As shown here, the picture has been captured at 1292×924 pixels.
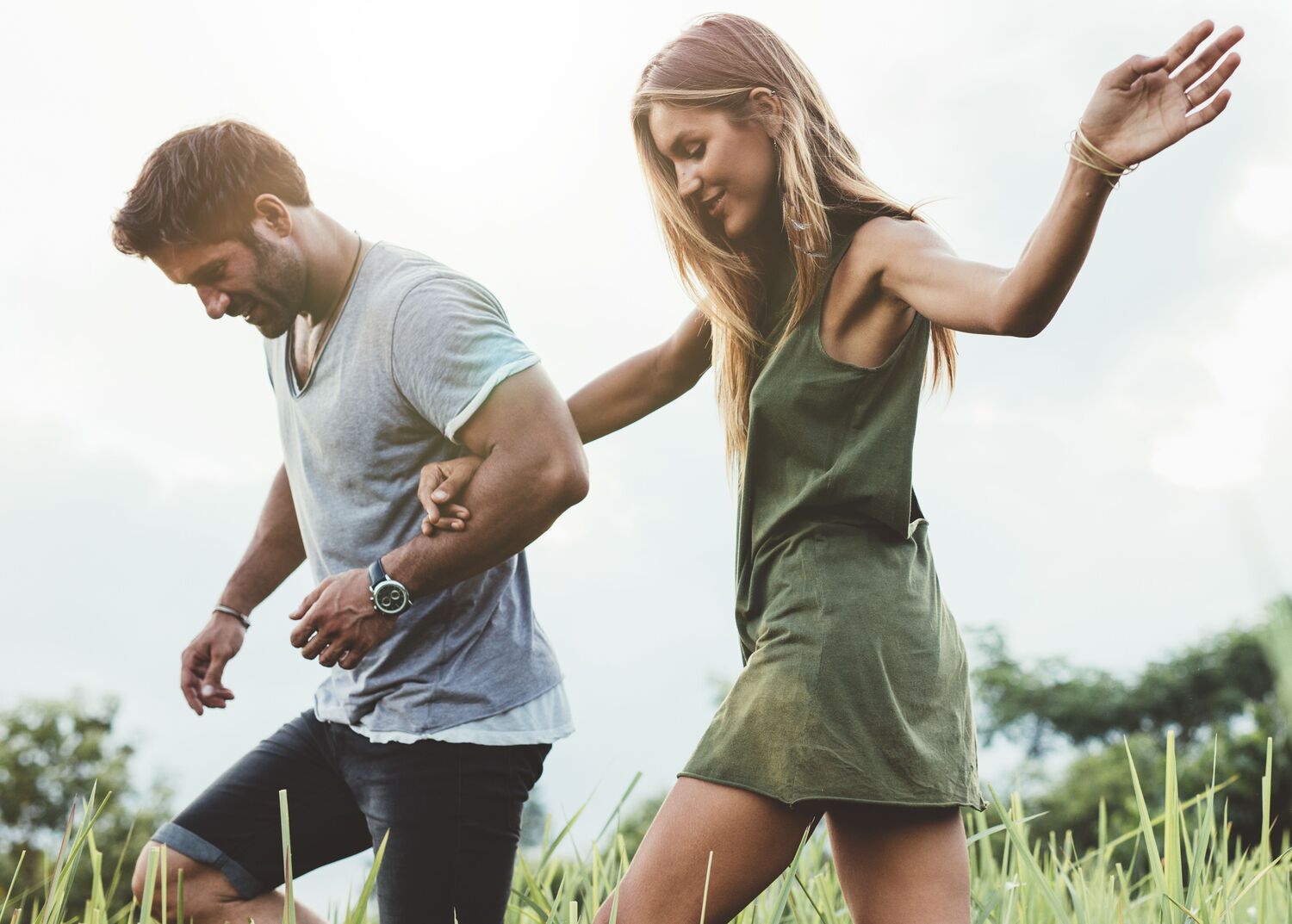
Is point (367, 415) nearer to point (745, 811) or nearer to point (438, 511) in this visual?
point (438, 511)

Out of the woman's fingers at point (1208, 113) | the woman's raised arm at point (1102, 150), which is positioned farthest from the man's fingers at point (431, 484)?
the woman's fingers at point (1208, 113)

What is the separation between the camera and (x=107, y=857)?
1297 centimetres

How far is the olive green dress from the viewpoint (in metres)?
1.44

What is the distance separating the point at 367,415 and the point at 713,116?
789 millimetres

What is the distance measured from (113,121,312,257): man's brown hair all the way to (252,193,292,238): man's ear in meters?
0.02

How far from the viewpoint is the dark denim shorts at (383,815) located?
188 cm

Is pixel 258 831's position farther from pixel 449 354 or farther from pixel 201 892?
pixel 449 354

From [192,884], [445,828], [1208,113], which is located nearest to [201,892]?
[192,884]

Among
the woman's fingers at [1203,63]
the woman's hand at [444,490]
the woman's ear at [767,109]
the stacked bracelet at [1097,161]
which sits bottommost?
the woman's hand at [444,490]

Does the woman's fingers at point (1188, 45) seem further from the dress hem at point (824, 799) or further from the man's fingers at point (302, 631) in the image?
the man's fingers at point (302, 631)

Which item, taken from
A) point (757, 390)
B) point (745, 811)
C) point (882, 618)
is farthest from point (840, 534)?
point (745, 811)

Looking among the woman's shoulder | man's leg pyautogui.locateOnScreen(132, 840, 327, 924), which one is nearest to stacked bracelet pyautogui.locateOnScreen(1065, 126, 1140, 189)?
the woman's shoulder

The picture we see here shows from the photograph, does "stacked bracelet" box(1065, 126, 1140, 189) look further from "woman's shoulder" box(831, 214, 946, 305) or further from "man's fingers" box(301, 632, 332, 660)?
"man's fingers" box(301, 632, 332, 660)

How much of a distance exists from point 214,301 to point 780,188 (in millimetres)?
1145
